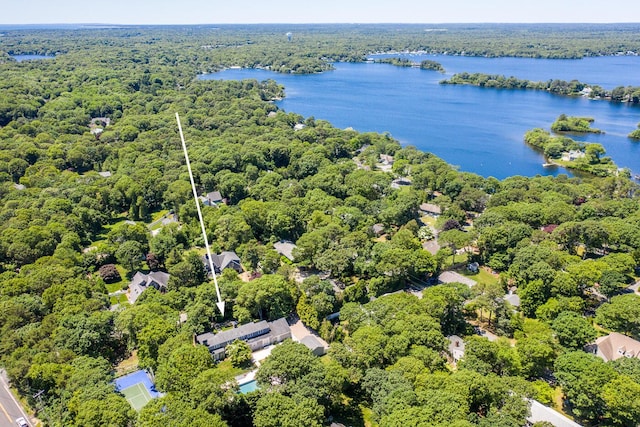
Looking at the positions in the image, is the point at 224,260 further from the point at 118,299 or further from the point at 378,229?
the point at 378,229

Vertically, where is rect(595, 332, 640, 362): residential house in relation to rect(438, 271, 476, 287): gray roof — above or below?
above

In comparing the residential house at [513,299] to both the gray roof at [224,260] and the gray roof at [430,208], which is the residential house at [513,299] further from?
the gray roof at [224,260]

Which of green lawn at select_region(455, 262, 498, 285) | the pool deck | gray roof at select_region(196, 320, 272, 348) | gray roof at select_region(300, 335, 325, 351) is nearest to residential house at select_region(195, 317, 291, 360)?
gray roof at select_region(196, 320, 272, 348)

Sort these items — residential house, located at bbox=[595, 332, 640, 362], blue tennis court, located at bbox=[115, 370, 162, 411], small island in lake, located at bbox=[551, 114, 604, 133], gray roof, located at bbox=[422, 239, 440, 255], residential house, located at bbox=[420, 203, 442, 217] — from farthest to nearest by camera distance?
small island in lake, located at bbox=[551, 114, 604, 133], residential house, located at bbox=[420, 203, 442, 217], gray roof, located at bbox=[422, 239, 440, 255], residential house, located at bbox=[595, 332, 640, 362], blue tennis court, located at bbox=[115, 370, 162, 411]

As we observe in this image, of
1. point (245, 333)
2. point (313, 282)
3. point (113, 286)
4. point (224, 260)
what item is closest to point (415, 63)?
point (224, 260)

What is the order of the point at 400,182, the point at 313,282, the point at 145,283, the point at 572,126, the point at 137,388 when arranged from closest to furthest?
the point at 137,388 → the point at 313,282 → the point at 145,283 → the point at 400,182 → the point at 572,126

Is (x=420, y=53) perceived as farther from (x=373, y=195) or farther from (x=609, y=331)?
(x=609, y=331)

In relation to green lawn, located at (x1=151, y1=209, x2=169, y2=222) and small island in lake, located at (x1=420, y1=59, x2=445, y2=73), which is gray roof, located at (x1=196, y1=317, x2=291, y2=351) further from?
small island in lake, located at (x1=420, y1=59, x2=445, y2=73)
